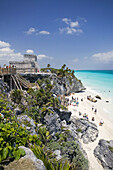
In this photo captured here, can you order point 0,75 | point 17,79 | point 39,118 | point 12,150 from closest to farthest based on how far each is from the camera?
point 12,150 → point 39,118 → point 0,75 → point 17,79

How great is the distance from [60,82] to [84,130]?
15.2 metres

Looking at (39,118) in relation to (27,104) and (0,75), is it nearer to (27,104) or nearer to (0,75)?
(27,104)

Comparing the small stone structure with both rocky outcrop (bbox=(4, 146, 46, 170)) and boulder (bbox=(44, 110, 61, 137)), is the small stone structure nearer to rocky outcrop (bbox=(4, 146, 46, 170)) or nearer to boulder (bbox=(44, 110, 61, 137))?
boulder (bbox=(44, 110, 61, 137))

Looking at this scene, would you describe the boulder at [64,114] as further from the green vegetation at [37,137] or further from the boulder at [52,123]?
the boulder at [52,123]

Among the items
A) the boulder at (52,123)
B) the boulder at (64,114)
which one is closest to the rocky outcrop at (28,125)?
the boulder at (52,123)

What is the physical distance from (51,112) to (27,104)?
3630 millimetres

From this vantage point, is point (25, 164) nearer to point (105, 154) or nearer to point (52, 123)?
point (52, 123)

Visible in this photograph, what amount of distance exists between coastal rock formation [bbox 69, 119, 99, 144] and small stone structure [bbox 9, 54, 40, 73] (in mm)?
13316

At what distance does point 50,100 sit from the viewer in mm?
12039

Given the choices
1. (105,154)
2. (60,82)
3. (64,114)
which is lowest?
(105,154)

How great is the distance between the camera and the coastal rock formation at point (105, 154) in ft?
28.5

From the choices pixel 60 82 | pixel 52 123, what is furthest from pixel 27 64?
pixel 52 123

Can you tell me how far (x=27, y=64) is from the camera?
70.0 feet

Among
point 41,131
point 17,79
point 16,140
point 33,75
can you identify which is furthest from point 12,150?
point 33,75
